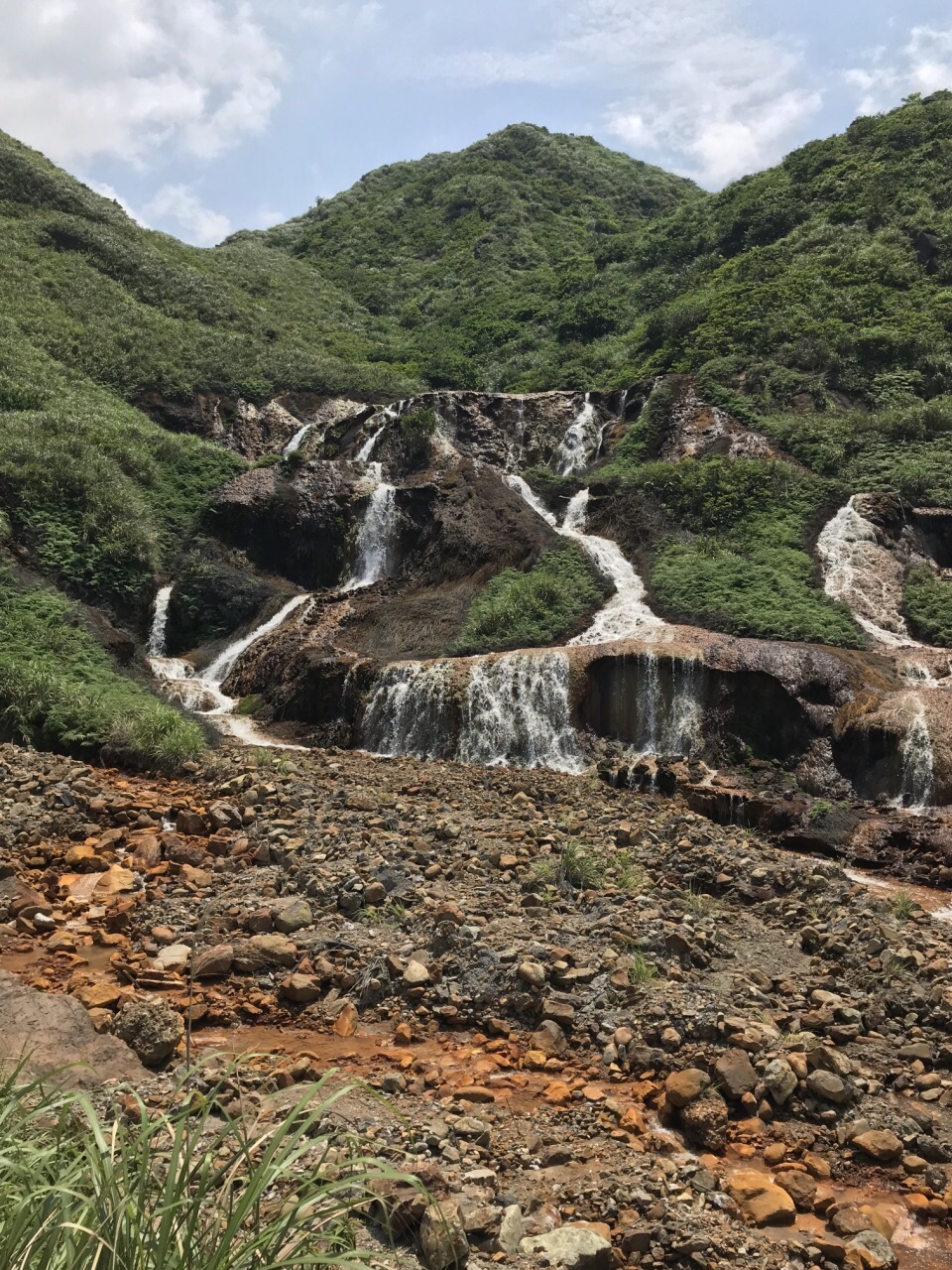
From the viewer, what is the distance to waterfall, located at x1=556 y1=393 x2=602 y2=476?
33.5 meters

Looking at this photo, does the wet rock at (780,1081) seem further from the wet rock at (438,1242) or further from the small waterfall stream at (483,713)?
the small waterfall stream at (483,713)

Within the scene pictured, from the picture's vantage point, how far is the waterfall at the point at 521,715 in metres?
17.7

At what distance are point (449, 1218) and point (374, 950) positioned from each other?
3585 mm

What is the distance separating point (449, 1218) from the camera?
11.6ft

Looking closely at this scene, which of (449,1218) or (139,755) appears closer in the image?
(449,1218)

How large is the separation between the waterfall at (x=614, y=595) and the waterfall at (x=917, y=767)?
21.0ft

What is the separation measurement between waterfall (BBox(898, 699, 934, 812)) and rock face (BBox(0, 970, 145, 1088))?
13.8 m

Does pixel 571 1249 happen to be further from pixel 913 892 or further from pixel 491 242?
pixel 491 242

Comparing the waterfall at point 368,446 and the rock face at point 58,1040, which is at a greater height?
the waterfall at point 368,446

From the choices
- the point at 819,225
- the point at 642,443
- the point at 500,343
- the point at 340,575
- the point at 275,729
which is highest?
the point at 819,225

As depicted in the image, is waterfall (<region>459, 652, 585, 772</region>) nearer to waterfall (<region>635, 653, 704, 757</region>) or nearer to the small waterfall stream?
the small waterfall stream

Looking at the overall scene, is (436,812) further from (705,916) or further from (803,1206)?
(803,1206)

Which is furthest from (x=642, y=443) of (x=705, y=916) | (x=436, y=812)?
(x=705, y=916)

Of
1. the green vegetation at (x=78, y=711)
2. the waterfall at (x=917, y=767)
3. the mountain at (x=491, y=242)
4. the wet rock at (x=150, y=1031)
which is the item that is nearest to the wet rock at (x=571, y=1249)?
the wet rock at (x=150, y=1031)
